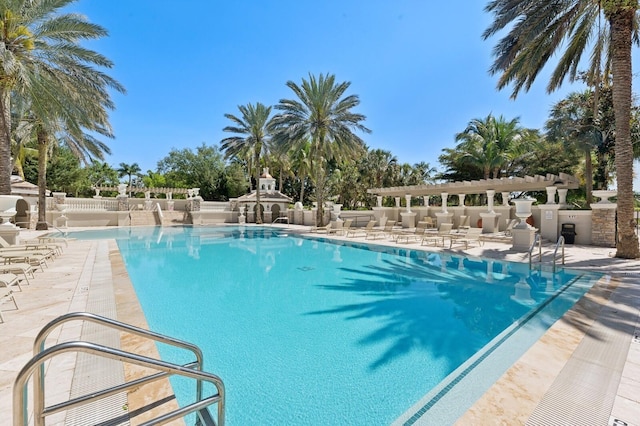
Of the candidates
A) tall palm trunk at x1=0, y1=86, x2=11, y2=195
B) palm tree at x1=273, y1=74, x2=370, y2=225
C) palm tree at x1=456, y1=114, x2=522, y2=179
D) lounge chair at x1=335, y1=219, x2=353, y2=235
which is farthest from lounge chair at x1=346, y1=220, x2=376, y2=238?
tall palm trunk at x1=0, y1=86, x2=11, y2=195

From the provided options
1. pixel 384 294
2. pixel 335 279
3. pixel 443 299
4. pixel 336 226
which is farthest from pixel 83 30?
pixel 336 226

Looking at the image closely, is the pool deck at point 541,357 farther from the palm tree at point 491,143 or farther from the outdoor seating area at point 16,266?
the palm tree at point 491,143

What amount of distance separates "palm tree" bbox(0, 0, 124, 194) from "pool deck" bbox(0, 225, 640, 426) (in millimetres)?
6878

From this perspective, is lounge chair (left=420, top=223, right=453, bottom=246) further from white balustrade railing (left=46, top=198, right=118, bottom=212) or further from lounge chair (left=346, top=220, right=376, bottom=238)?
white balustrade railing (left=46, top=198, right=118, bottom=212)

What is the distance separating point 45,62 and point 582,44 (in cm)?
2016

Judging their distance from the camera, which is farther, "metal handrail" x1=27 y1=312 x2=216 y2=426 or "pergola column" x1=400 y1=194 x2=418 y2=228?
"pergola column" x1=400 y1=194 x2=418 y2=228

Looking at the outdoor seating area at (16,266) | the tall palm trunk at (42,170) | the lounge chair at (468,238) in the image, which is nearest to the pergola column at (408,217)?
A: the lounge chair at (468,238)

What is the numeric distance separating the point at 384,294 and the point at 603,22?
12183mm

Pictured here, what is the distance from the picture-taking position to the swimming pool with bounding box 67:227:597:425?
11.7ft

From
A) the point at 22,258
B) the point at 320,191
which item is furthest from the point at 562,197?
the point at 22,258

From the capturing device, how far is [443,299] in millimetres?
7273

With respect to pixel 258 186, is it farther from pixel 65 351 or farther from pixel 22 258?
pixel 65 351

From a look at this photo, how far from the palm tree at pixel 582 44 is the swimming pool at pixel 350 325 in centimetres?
423

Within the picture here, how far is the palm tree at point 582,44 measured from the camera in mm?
9883
